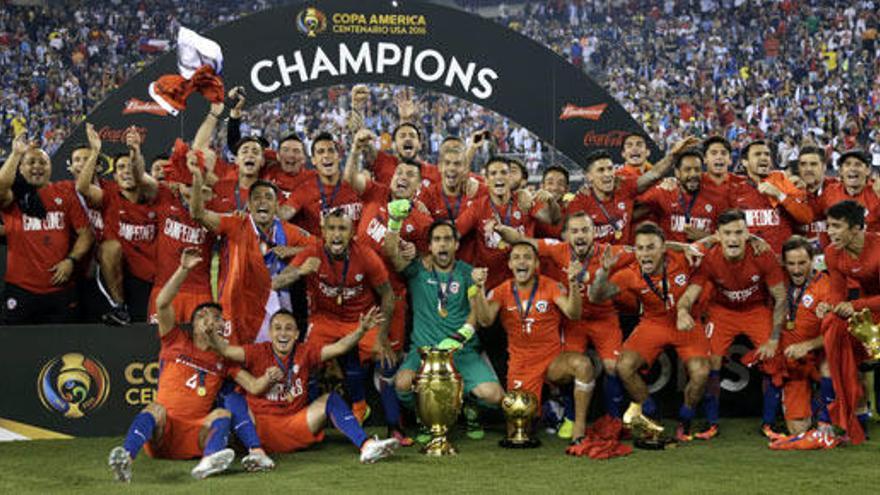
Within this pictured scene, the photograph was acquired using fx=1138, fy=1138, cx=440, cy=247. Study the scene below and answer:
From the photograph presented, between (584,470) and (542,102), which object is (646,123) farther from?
(584,470)

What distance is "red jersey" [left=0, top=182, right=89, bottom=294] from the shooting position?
7871 millimetres

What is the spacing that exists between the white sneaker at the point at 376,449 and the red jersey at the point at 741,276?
234 centimetres

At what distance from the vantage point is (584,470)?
648cm

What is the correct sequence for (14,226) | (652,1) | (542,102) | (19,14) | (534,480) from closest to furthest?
(534,480)
(14,226)
(542,102)
(19,14)
(652,1)

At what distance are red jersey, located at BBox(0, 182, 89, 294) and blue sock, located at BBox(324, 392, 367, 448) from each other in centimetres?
235

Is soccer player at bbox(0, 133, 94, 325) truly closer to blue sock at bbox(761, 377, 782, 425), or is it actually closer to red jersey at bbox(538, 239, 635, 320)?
red jersey at bbox(538, 239, 635, 320)

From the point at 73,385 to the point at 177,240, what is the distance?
118cm

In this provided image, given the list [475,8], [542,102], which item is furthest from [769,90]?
[542,102]

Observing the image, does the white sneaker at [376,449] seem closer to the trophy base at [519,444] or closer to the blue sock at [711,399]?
the trophy base at [519,444]

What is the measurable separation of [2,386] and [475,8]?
22892 mm

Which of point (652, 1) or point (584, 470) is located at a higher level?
point (652, 1)

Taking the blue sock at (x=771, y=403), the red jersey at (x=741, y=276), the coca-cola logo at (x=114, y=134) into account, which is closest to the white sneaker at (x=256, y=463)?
the red jersey at (x=741, y=276)

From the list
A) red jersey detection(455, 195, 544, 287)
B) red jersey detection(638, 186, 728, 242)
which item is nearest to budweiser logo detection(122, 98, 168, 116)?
red jersey detection(455, 195, 544, 287)

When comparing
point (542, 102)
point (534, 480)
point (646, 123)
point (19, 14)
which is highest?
point (19, 14)
